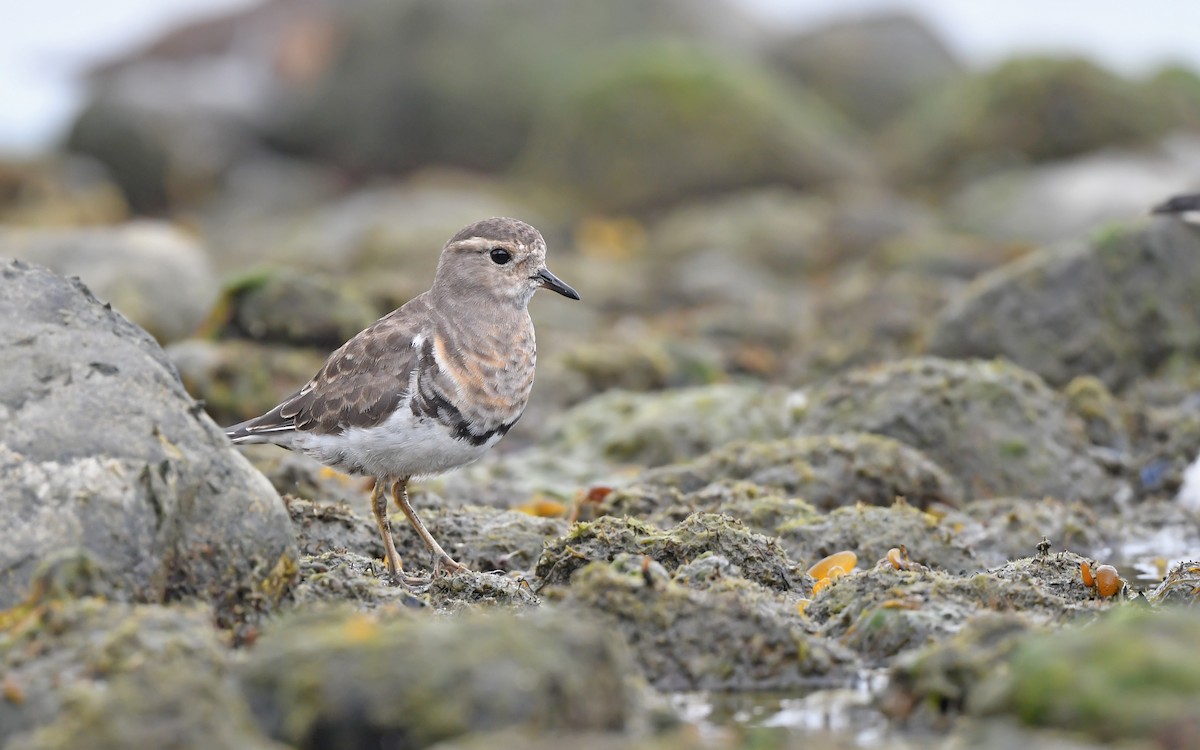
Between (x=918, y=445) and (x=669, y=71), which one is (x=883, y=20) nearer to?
(x=669, y=71)

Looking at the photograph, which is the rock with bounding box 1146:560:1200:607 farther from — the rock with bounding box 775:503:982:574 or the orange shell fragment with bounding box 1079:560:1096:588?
the rock with bounding box 775:503:982:574

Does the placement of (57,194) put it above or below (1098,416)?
above

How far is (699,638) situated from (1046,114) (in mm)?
16204

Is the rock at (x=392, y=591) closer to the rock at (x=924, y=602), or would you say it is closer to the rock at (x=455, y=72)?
the rock at (x=924, y=602)

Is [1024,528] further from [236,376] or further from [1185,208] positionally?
[236,376]

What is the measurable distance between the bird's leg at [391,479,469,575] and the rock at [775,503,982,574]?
1456 mm

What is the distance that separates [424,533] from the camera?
6.26m

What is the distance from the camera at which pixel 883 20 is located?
26.6m

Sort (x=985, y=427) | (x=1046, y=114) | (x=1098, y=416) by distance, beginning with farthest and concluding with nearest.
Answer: (x=1046, y=114) → (x=1098, y=416) → (x=985, y=427)

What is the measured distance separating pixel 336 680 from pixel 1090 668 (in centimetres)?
185

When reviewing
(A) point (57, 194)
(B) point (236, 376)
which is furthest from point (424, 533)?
(A) point (57, 194)

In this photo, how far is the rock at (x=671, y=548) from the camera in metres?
5.36

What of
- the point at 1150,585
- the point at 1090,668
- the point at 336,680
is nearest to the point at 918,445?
the point at 1150,585

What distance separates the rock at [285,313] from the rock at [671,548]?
16.8 feet
